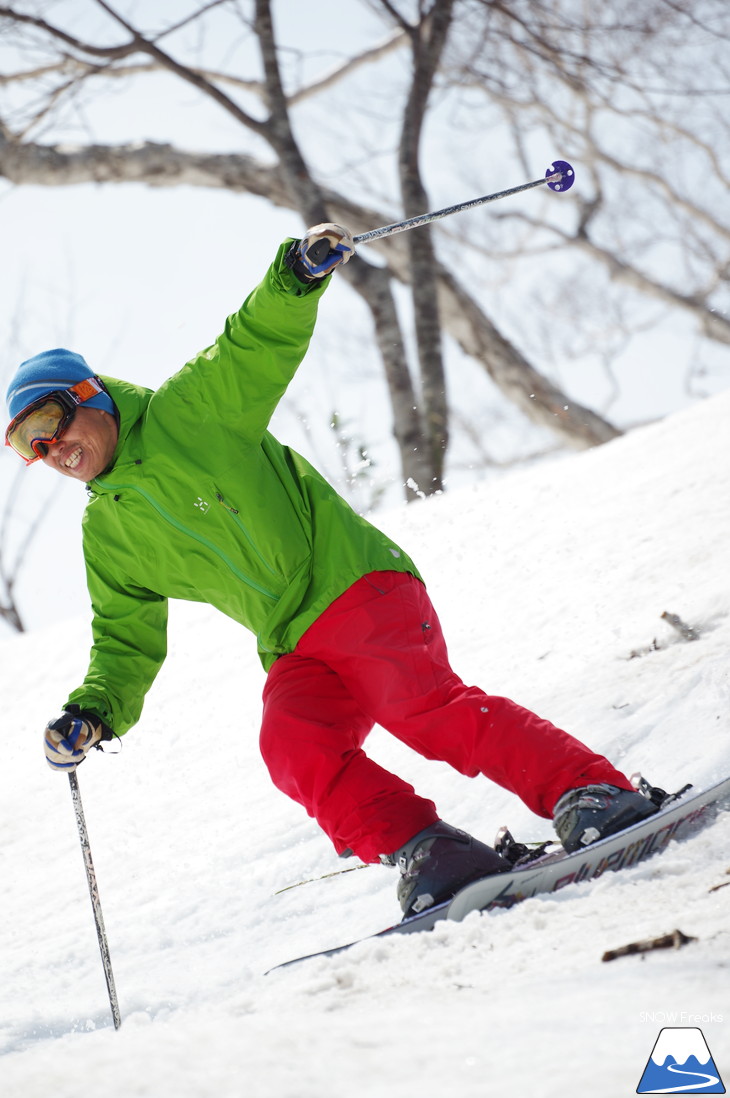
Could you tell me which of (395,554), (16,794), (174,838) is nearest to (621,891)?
(395,554)

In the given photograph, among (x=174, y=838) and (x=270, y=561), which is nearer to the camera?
(x=270, y=561)

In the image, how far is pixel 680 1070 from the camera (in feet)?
3.90

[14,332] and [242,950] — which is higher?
[14,332]

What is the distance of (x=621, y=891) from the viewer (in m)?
1.97

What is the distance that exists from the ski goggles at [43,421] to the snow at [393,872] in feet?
4.78

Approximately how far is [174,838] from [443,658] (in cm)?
170

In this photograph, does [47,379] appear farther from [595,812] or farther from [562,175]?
[595,812]

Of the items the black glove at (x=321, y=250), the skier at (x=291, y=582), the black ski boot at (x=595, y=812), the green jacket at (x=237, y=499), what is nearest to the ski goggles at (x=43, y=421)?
the skier at (x=291, y=582)

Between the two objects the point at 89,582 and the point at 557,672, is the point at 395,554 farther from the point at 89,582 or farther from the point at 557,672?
the point at 557,672

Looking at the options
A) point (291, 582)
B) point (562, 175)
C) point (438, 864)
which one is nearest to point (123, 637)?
point (291, 582)

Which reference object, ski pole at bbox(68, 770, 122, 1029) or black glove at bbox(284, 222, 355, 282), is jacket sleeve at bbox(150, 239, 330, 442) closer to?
black glove at bbox(284, 222, 355, 282)

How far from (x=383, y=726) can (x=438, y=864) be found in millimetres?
369

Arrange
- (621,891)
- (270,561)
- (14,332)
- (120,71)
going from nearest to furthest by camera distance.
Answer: (621,891) → (270,561) → (120,71) → (14,332)

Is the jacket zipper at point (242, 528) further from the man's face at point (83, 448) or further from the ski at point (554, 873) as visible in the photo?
the ski at point (554, 873)
